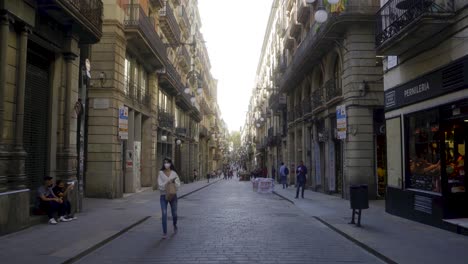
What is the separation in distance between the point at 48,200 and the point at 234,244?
5.73 metres

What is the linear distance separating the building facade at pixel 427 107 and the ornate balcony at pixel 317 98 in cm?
1114

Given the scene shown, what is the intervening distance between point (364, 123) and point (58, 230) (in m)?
13.7

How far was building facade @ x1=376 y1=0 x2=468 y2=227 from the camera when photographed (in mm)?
11492

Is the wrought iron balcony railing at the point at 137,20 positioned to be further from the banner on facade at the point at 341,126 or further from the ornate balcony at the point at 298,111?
the ornate balcony at the point at 298,111

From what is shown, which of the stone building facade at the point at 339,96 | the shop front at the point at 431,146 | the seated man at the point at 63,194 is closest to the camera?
the shop front at the point at 431,146

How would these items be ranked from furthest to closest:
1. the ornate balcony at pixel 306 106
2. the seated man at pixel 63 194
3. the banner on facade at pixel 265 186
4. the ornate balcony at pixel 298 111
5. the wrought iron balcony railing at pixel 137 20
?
the ornate balcony at pixel 298 111 → the ornate balcony at pixel 306 106 → the banner on facade at pixel 265 186 → the wrought iron balcony railing at pixel 137 20 → the seated man at pixel 63 194

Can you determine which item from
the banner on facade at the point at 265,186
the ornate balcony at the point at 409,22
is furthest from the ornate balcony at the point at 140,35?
the ornate balcony at the point at 409,22

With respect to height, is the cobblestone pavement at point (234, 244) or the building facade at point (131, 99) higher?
the building facade at point (131, 99)

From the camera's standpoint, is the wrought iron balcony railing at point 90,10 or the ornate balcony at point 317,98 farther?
the ornate balcony at point 317,98

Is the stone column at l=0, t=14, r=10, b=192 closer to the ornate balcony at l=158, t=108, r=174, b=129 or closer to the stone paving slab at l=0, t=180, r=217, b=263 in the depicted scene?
the stone paving slab at l=0, t=180, r=217, b=263

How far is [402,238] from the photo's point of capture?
10453 mm

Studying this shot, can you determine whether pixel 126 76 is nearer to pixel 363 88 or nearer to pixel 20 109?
pixel 363 88

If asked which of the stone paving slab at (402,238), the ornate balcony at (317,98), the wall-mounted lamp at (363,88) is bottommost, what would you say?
the stone paving slab at (402,238)

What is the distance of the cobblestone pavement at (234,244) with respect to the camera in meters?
8.52
